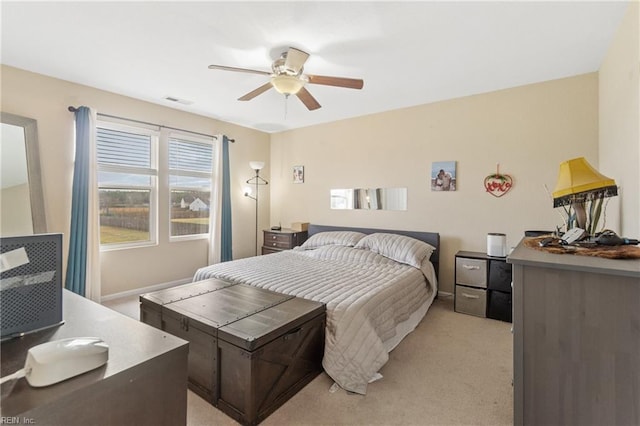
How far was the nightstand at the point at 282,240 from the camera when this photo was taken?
16.2ft

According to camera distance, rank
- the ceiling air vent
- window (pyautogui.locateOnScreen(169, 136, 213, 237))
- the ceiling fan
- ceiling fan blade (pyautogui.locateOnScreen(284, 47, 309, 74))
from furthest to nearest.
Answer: window (pyautogui.locateOnScreen(169, 136, 213, 237))
the ceiling air vent
the ceiling fan
ceiling fan blade (pyautogui.locateOnScreen(284, 47, 309, 74))

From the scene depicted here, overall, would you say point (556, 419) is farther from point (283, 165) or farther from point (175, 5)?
point (283, 165)

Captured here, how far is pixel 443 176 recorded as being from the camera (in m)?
3.88

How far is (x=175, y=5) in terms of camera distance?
2070 mm

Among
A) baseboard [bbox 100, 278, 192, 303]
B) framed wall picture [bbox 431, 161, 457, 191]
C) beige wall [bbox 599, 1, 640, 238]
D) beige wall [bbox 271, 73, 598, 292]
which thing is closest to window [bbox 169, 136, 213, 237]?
baseboard [bbox 100, 278, 192, 303]

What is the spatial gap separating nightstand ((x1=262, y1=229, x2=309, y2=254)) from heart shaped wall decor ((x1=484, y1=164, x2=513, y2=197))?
2841 mm

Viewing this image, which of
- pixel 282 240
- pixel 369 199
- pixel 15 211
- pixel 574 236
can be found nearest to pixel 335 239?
pixel 369 199

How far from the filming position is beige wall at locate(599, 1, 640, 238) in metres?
1.87

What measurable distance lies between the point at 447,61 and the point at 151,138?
3829 millimetres

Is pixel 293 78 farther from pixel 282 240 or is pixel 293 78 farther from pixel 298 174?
pixel 282 240

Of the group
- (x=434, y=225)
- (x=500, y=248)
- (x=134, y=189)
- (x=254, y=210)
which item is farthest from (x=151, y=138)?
(x=500, y=248)

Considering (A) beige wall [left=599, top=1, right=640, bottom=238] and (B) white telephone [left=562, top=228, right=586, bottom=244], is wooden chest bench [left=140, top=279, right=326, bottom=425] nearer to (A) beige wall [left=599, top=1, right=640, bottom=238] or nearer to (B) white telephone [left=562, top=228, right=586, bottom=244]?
(B) white telephone [left=562, top=228, right=586, bottom=244]

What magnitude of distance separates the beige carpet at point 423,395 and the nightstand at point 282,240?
262cm

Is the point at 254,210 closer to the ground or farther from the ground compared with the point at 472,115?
closer to the ground
